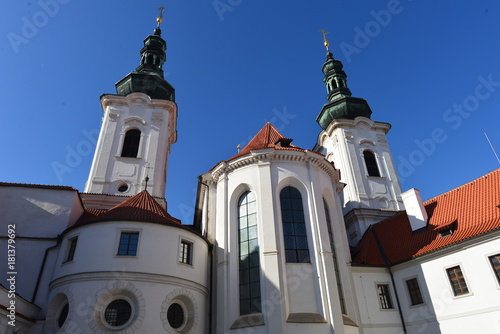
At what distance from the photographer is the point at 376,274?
18406 millimetres

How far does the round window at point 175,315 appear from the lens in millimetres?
14461

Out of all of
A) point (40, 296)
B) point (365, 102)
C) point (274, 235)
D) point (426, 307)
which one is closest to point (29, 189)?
point (40, 296)

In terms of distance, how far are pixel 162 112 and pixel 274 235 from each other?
56.0 feet

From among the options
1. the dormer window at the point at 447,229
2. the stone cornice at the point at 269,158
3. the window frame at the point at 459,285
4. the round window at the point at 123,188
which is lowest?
the window frame at the point at 459,285

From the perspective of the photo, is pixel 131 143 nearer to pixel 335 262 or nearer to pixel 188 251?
pixel 188 251

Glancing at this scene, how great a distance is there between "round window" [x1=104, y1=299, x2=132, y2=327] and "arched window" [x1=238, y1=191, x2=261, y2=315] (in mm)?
4587

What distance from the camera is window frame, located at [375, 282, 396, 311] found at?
17.5 metres

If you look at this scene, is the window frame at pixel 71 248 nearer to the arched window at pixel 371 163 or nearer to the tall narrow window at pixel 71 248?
the tall narrow window at pixel 71 248

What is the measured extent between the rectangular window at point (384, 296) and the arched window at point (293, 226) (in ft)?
16.2

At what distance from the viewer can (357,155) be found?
30062mm

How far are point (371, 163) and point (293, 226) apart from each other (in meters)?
16.3

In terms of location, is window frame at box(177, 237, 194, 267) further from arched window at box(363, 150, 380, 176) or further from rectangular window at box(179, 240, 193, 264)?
arched window at box(363, 150, 380, 176)

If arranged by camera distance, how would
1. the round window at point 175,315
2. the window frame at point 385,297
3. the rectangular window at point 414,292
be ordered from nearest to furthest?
1. the round window at point 175,315
2. the rectangular window at point 414,292
3. the window frame at point 385,297

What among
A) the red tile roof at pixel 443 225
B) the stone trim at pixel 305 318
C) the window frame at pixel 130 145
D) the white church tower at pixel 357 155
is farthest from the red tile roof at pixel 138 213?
the white church tower at pixel 357 155
